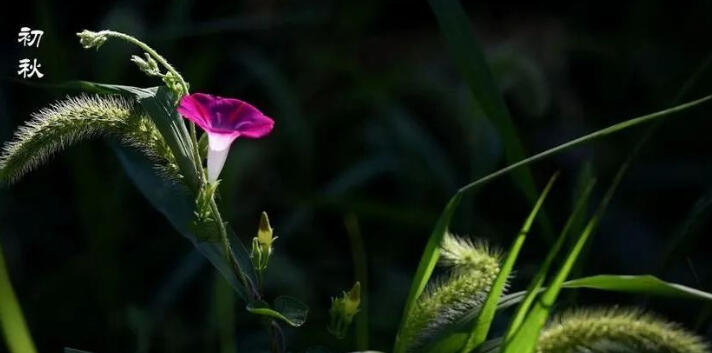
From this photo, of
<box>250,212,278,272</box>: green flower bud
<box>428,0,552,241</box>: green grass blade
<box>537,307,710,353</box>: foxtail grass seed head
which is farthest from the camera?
<box>428,0,552,241</box>: green grass blade

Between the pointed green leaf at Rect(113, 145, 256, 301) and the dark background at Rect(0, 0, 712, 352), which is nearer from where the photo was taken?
the pointed green leaf at Rect(113, 145, 256, 301)

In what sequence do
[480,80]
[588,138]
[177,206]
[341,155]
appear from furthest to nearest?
[341,155], [480,80], [177,206], [588,138]

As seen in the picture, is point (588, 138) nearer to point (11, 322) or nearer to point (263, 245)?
point (263, 245)

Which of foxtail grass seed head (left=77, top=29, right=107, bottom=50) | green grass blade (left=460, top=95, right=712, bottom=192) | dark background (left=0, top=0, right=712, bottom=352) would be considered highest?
foxtail grass seed head (left=77, top=29, right=107, bottom=50)

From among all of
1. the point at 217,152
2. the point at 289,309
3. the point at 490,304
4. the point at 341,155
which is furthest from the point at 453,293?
the point at 341,155

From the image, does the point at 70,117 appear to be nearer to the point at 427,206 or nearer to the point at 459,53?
the point at 459,53

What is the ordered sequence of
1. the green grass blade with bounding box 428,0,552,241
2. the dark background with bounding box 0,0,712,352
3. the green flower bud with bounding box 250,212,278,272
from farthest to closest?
the dark background with bounding box 0,0,712,352, the green grass blade with bounding box 428,0,552,241, the green flower bud with bounding box 250,212,278,272

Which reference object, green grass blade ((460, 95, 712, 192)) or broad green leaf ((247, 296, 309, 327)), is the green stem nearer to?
broad green leaf ((247, 296, 309, 327))

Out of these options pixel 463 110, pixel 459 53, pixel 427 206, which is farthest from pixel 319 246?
pixel 459 53

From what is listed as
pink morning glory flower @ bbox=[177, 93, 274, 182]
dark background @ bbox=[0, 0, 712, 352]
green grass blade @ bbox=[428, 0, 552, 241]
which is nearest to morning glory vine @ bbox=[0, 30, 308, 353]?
pink morning glory flower @ bbox=[177, 93, 274, 182]
